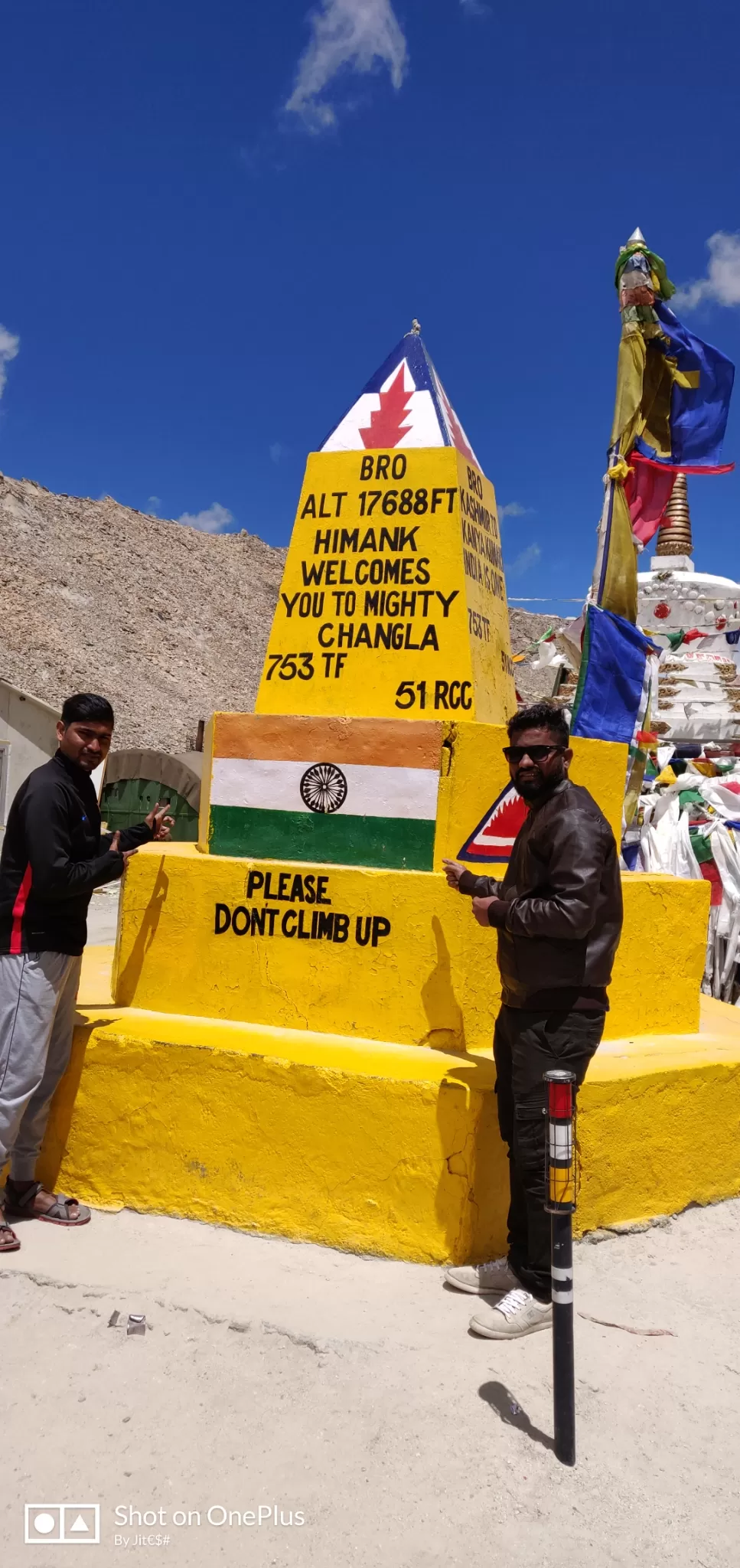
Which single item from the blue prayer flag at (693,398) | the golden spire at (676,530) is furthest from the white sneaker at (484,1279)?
the golden spire at (676,530)

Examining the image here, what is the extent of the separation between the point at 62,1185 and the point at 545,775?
2.41 metres

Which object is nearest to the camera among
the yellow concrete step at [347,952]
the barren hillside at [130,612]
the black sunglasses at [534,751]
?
the black sunglasses at [534,751]

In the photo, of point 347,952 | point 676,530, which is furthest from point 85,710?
point 676,530

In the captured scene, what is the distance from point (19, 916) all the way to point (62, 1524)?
1.71 metres

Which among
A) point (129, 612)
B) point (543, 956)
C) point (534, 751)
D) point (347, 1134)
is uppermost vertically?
point (129, 612)

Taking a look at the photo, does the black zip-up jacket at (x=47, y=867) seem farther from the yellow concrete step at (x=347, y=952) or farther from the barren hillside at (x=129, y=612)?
the barren hillside at (x=129, y=612)

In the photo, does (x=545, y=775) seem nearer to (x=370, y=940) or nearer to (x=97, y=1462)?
(x=370, y=940)

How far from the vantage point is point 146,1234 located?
3.35m

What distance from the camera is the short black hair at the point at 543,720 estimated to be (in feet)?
9.56

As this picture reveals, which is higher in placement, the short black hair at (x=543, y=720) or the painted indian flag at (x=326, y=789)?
the short black hair at (x=543, y=720)

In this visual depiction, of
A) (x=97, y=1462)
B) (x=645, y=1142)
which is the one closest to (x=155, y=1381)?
(x=97, y=1462)

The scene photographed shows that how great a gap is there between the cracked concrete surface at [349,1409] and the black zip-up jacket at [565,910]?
1036mm

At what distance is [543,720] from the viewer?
291 cm

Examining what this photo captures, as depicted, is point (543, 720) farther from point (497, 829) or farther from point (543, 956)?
point (497, 829)
